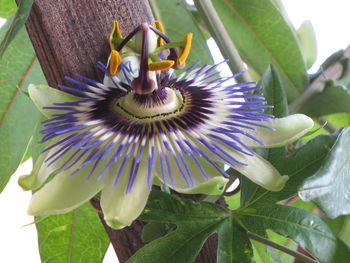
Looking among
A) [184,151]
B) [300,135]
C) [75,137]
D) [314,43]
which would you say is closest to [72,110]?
[75,137]

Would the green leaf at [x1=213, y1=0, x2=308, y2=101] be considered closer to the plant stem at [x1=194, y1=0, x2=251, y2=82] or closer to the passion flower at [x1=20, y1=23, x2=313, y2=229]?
the plant stem at [x1=194, y1=0, x2=251, y2=82]

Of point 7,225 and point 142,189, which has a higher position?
point 142,189

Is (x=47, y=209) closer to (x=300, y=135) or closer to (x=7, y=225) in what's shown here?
(x=300, y=135)

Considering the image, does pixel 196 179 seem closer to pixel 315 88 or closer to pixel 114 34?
pixel 114 34

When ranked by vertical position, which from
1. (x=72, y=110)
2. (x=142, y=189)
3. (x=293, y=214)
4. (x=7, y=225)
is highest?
(x=72, y=110)

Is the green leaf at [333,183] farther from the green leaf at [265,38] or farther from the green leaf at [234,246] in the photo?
the green leaf at [265,38]

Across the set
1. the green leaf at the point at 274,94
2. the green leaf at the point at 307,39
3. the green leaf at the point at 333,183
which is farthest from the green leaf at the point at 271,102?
the green leaf at the point at 307,39

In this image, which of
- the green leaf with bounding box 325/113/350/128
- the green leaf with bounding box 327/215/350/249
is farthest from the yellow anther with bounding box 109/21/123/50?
the green leaf with bounding box 325/113/350/128

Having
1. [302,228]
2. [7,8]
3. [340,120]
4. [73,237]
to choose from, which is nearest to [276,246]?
[302,228]
